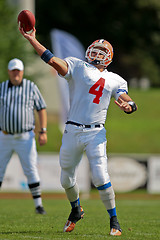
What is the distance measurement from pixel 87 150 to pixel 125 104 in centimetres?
69

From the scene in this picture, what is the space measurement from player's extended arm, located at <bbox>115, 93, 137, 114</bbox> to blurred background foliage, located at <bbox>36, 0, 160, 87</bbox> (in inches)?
1442

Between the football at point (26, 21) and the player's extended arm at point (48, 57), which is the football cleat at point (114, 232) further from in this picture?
the football at point (26, 21)

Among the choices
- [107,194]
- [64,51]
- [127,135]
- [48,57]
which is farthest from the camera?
[127,135]

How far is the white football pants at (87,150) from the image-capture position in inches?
249

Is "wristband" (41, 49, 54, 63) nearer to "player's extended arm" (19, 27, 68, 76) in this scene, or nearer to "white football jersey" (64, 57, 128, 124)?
"player's extended arm" (19, 27, 68, 76)

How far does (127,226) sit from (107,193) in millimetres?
1034

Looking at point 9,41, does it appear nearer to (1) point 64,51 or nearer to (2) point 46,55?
(1) point 64,51

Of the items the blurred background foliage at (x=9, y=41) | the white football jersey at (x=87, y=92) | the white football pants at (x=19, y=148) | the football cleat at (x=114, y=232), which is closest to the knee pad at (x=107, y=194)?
the football cleat at (x=114, y=232)

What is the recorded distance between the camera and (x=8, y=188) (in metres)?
16.8

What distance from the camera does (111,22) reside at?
1833 inches

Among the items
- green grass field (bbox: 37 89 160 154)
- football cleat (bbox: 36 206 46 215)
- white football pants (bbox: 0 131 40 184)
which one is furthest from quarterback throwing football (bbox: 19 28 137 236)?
green grass field (bbox: 37 89 160 154)

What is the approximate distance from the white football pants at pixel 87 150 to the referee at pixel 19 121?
2343 mm

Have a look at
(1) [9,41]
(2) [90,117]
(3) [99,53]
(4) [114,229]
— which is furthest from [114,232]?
(1) [9,41]

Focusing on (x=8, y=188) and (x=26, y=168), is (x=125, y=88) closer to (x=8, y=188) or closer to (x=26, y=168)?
(x=26, y=168)
